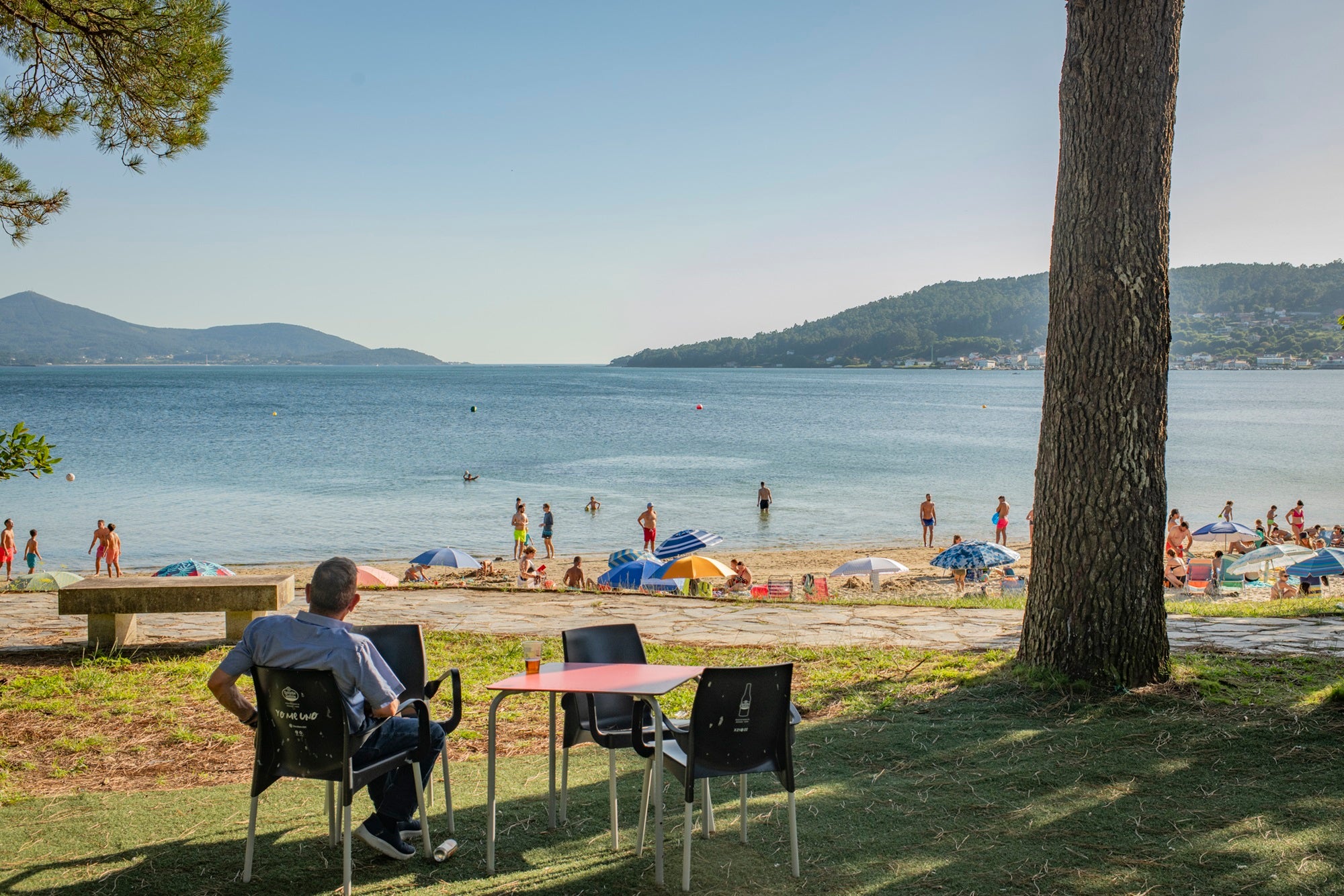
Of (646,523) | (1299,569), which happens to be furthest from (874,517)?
(1299,569)

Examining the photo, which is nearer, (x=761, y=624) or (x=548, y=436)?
(x=761, y=624)

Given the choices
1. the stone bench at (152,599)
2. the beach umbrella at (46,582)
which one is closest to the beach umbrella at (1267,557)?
the stone bench at (152,599)

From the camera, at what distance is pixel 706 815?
418cm

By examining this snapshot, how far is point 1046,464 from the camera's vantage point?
21.3ft

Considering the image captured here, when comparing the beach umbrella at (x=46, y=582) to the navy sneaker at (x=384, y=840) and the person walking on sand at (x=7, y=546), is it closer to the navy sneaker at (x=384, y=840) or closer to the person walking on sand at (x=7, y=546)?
the person walking on sand at (x=7, y=546)

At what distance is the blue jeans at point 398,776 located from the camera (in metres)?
3.97

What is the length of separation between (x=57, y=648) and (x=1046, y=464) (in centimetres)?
803

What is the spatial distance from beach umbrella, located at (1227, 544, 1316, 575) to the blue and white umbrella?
3.72 metres

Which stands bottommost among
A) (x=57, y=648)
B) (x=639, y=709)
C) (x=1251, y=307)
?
(x=57, y=648)

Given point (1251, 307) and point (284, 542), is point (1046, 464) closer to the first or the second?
point (284, 542)

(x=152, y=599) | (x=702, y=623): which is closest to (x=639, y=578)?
(x=702, y=623)

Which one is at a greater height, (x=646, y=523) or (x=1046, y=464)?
(x=1046, y=464)

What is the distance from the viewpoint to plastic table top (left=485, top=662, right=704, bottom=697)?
3832 millimetres

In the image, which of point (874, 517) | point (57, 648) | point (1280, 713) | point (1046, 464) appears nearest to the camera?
point (1280, 713)
